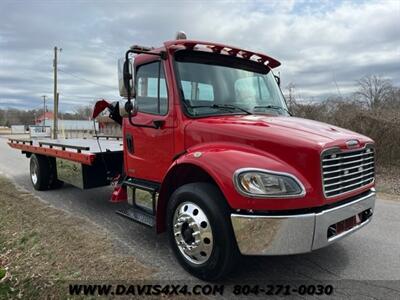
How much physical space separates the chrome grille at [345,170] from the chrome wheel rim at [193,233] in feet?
3.76

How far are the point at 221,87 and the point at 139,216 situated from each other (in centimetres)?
181

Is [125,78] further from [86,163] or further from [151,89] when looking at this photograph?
[86,163]

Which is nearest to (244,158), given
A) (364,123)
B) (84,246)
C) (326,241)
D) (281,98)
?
(326,241)

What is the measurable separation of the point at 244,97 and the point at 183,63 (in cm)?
81

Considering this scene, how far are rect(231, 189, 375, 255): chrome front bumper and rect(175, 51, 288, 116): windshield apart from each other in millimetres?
1420

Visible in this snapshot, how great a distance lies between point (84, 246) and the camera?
15.6 feet

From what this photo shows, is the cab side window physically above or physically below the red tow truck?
above

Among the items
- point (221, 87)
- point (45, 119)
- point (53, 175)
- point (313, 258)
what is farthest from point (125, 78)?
point (45, 119)

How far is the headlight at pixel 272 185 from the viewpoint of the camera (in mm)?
3176

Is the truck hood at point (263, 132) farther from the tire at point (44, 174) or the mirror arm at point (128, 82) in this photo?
the tire at point (44, 174)

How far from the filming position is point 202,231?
3.58 m

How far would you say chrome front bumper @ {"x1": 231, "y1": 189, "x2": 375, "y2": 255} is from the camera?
3168 millimetres

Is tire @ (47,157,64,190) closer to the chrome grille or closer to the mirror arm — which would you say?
the mirror arm

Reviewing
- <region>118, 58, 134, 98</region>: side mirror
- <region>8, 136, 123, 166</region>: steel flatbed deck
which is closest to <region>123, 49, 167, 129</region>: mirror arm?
<region>118, 58, 134, 98</region>: side mirror
